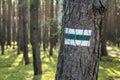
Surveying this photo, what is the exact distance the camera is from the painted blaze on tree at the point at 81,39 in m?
3.23

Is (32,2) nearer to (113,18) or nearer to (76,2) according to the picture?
(76,2)

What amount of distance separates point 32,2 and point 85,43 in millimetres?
9506

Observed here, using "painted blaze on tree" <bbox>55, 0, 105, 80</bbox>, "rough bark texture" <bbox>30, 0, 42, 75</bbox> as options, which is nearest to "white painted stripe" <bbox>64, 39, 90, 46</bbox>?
"painted blaze on tree" <bbox>55, 0, 105, 80</bbox>

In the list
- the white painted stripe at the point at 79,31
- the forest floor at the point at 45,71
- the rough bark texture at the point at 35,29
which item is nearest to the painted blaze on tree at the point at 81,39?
the white painted stripe at the point at 79,31

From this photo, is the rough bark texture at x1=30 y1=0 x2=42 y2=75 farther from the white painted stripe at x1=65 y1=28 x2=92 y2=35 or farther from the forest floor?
the white painted stripe at x1=65 y1=28 x2=92 y2=35

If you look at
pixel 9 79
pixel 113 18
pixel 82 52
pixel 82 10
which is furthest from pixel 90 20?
pixel 113 18

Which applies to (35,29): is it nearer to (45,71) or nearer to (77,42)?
(45,71)

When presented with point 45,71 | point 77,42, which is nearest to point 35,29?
point 45,71

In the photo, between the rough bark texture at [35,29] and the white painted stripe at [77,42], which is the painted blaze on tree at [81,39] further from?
the rough bark texture at [35,29]

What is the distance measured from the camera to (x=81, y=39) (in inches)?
126

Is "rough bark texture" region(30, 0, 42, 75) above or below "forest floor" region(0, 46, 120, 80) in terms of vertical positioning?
above

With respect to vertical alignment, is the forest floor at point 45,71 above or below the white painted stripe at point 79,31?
below

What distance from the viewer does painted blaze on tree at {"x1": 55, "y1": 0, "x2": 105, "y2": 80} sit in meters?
3.23

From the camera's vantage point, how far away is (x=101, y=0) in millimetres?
3240
